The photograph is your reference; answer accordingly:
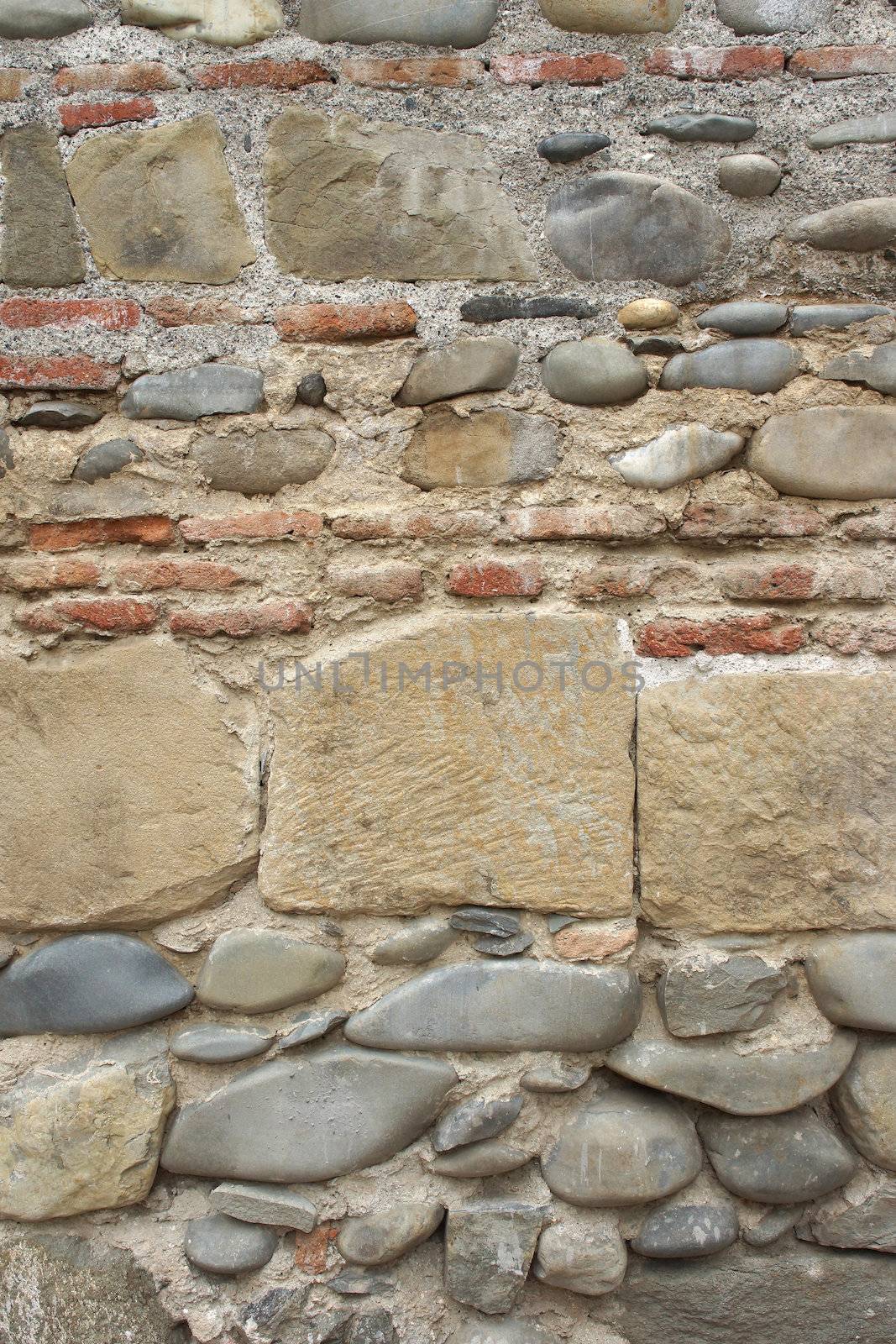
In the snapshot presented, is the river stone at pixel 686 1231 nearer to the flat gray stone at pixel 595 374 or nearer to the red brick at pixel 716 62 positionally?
the flat gray stone at pixel 595 374

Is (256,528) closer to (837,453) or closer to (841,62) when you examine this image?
(837,453)

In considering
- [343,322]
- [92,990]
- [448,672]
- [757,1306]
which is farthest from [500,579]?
[757,1306]

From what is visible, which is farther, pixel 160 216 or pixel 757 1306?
pixel 160 216

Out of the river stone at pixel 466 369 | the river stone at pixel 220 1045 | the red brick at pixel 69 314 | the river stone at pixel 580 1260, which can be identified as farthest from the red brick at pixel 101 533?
the river stone at pixel 580 1260

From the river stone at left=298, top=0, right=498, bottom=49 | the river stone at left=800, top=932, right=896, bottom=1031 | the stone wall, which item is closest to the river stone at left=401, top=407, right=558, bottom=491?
the stone wall

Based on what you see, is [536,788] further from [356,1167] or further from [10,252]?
[10,252]

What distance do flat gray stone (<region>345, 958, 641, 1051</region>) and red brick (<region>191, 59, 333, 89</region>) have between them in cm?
134

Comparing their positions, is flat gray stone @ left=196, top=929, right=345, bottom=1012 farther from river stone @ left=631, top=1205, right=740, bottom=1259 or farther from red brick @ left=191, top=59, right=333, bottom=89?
red brick @ left=191, top=59, right=333, bottom=89

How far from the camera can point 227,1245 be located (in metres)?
1.23

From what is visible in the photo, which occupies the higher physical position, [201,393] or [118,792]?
[201,393]

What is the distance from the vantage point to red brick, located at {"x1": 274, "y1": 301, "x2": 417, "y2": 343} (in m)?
1.34

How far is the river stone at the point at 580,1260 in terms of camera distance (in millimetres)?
1227

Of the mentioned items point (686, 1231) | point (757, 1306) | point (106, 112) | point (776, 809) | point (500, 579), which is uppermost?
point (106, 112)

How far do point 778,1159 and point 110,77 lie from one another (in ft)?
6.03
